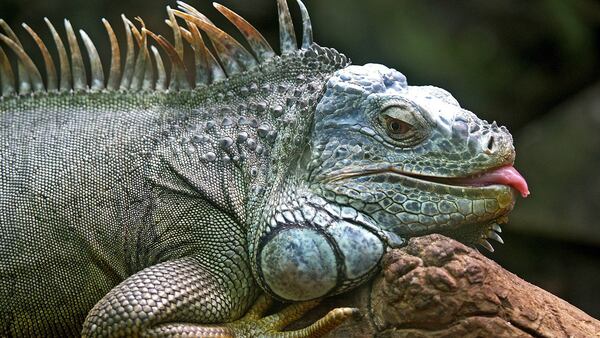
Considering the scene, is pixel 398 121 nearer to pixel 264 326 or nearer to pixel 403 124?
pixel 403 124

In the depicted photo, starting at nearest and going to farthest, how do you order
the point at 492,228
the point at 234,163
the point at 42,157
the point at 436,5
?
the point at 492,228, the point at 234,163, the point at 42,157, the point at 436,5

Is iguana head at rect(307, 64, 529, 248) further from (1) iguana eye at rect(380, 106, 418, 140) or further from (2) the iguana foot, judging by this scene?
(2) the iguana foot

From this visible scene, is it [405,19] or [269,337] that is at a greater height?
[405,19]

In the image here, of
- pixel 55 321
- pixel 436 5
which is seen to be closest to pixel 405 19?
pixel 436 5

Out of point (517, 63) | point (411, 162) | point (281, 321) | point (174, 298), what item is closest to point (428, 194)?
point (411, 162)

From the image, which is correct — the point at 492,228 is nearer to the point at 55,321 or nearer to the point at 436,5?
the point at 55,321

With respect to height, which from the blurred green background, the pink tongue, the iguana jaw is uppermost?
the blurred green background

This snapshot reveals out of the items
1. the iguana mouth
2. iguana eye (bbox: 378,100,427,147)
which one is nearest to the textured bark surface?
the iguana mouth

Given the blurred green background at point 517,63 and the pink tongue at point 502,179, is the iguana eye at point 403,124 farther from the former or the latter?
the blurred green background at point 517,63
